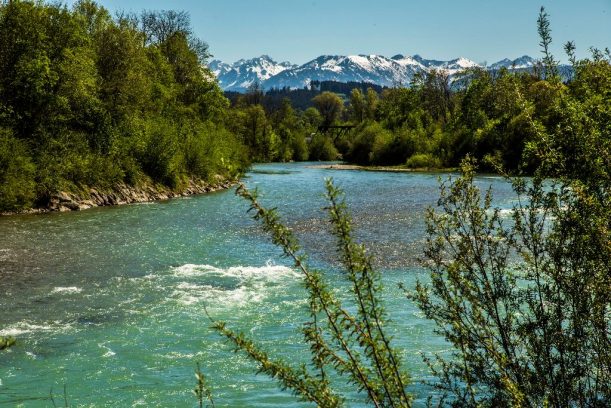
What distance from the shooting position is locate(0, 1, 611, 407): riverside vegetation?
4.13m

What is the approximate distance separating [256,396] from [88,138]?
110 ft

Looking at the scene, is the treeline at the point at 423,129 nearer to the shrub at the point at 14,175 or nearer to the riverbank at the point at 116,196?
the riverbank at the point at 116,196

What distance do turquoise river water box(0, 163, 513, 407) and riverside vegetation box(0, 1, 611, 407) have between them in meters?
0.94

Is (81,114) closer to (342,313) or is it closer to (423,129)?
(342,313)

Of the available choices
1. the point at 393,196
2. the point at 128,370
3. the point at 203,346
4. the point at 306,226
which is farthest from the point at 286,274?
the point at 393,196

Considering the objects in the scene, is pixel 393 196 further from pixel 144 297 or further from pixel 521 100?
pixel 521 100

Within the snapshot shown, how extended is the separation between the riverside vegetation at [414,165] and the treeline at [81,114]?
119mm

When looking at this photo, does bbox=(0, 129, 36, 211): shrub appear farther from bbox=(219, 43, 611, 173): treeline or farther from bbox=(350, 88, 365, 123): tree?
bbox=(350, 88, 365, 123): tree

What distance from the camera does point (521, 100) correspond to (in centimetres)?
593

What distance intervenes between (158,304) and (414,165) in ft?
225

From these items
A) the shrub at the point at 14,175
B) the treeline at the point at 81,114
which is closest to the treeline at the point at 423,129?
the treeline at the point at 81,114

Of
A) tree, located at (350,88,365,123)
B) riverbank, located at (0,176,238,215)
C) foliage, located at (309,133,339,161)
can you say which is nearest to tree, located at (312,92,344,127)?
tree, located at (350,88,365,123)

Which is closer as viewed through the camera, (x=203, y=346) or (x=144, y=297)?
(x=203, y=346)

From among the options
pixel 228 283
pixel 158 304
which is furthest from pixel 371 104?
pixel 158 304
